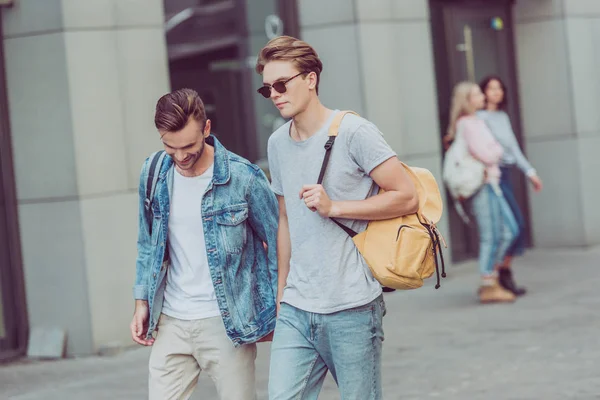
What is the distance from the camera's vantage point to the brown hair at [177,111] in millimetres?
4262

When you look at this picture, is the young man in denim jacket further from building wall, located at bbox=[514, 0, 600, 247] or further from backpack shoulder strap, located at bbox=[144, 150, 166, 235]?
building wall, located at bbox=[514, 0, 600, 247]

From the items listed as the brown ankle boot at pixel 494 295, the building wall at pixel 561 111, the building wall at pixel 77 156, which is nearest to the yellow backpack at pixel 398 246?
the building wall at pixel 77 156

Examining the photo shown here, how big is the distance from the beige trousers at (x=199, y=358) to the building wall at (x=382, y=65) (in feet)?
20.8

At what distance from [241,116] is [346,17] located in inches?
53.1

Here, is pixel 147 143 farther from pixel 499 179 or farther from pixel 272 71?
pixel 272 71

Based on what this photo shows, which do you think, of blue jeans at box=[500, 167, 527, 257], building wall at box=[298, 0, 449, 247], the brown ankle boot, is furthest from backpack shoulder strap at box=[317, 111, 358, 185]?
building wall at box=[298, 0, 449, 247]

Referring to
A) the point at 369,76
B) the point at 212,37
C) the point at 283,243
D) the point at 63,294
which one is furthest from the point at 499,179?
the point at 283,243

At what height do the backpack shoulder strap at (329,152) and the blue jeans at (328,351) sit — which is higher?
the backpack shoulder strap at (329,152)

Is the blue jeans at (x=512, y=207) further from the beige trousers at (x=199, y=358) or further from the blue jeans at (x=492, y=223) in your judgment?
the beige trousers at (x=199, y=358)

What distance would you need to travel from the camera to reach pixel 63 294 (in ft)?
28.8

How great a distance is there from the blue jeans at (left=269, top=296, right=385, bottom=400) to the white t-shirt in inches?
13.9

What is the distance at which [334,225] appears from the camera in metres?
4.18

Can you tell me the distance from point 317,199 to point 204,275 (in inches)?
28.0

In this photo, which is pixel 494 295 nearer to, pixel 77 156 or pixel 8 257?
pixel 77 156
